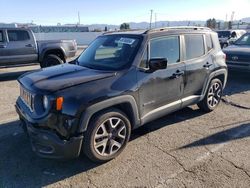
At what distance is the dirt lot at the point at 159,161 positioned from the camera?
3.44 metres

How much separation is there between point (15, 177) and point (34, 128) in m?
0.69

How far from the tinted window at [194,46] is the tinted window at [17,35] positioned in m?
7.12

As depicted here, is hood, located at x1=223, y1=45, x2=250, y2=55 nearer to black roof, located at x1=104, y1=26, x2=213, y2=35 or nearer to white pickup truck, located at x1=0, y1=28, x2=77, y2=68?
black roof, located at x1=104, y1=26, x2=213, y2=35

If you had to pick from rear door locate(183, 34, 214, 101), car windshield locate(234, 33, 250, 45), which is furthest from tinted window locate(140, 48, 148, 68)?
car windshield locate(234, 33, 250, 45)

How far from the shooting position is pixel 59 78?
3.84 metres

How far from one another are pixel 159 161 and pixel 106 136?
2.77ft

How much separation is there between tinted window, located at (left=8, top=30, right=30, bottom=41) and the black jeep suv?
6111 mm

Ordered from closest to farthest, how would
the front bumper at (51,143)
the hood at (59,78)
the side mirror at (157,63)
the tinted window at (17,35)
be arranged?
the front bumper at (51,143), the hood at (59,78), the side mirror at (157,63), the tinted window at (17,35)

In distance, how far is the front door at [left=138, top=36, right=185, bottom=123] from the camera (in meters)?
4.20

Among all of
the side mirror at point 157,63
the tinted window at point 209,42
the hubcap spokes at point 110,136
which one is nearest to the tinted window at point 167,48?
the side mirror at point 157,63

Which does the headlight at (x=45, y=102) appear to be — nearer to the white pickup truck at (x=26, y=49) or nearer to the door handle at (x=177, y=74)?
the door handle at (x=177, y=74)

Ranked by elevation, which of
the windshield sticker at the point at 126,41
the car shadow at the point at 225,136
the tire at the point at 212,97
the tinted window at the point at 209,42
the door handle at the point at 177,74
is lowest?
the car shadow at the point at 225,136

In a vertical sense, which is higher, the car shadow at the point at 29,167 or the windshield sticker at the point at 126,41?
the windshield sticker at the point at 126,41

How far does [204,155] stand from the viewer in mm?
4074
